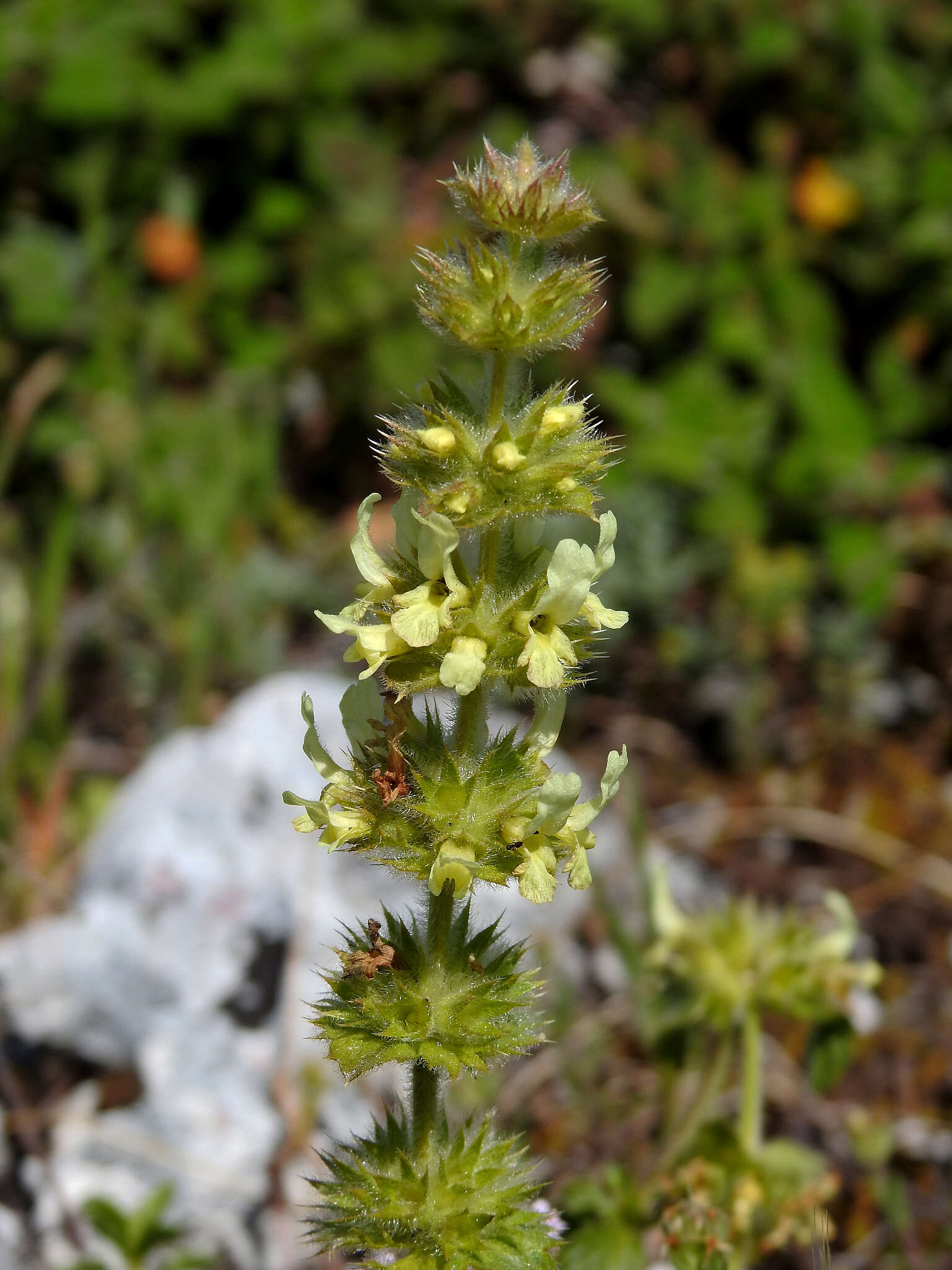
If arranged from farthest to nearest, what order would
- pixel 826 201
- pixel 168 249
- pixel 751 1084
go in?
pixel 168 249 → pixel 826 201 → pixel 751 1084

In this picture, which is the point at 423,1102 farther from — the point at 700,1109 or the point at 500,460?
the point at 700,1109

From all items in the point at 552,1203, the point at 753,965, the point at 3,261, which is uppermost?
the point at 3,261

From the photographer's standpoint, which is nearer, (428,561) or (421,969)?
(428,561)

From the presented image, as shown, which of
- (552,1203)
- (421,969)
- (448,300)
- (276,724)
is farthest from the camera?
(276,724)

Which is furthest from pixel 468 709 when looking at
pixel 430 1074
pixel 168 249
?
pixel 168 249

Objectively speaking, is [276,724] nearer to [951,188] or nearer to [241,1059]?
[241,1059]

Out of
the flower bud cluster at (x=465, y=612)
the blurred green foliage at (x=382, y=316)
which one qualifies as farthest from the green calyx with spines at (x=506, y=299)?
the blurred green foliage at (x=382, y=316)

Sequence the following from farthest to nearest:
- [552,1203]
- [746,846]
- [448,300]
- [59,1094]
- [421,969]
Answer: [746,846], [59,1094], [552,1203], [421,969], [448,300]

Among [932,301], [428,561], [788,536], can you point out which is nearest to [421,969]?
[428,561]
